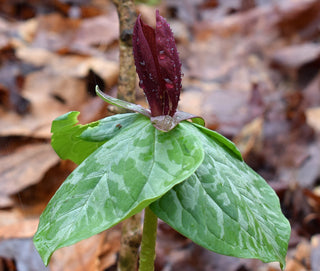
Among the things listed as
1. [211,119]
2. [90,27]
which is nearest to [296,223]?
[211,119]

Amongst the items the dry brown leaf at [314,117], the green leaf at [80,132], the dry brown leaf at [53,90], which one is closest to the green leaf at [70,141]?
the green leaf at [80,132]

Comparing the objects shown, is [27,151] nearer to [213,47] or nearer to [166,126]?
[166,126]

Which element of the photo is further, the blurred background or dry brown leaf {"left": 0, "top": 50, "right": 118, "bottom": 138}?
dry brown leaf {"left": 0, "top": 50, "right": 118, "bottom": 138}

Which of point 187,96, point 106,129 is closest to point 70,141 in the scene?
point 106,129

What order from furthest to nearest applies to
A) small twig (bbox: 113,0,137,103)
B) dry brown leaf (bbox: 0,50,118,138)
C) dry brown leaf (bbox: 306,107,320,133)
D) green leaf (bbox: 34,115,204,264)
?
dry brown leaf (bbox: 306,107,320,133) → dry brown leaf (bbox: 0,50,118,138) → small twig (bbox: 113,0,137,103) → green leaf (bbox: 34,115,204,264)

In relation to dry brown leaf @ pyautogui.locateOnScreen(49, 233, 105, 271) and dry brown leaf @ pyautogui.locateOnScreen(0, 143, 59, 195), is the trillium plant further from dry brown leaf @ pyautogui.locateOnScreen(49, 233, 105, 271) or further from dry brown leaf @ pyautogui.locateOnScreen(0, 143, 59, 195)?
dry brown leaf @ pyautogui.locateOnScreen(0, 143, 59, 195)

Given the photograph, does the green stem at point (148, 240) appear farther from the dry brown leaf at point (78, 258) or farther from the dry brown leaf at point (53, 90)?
the dry brown leaf at point (53, 90)

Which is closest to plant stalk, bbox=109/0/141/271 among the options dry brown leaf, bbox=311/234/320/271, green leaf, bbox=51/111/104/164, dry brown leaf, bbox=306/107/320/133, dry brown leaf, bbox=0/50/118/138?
green leaf, bbox=51/111/104/164
